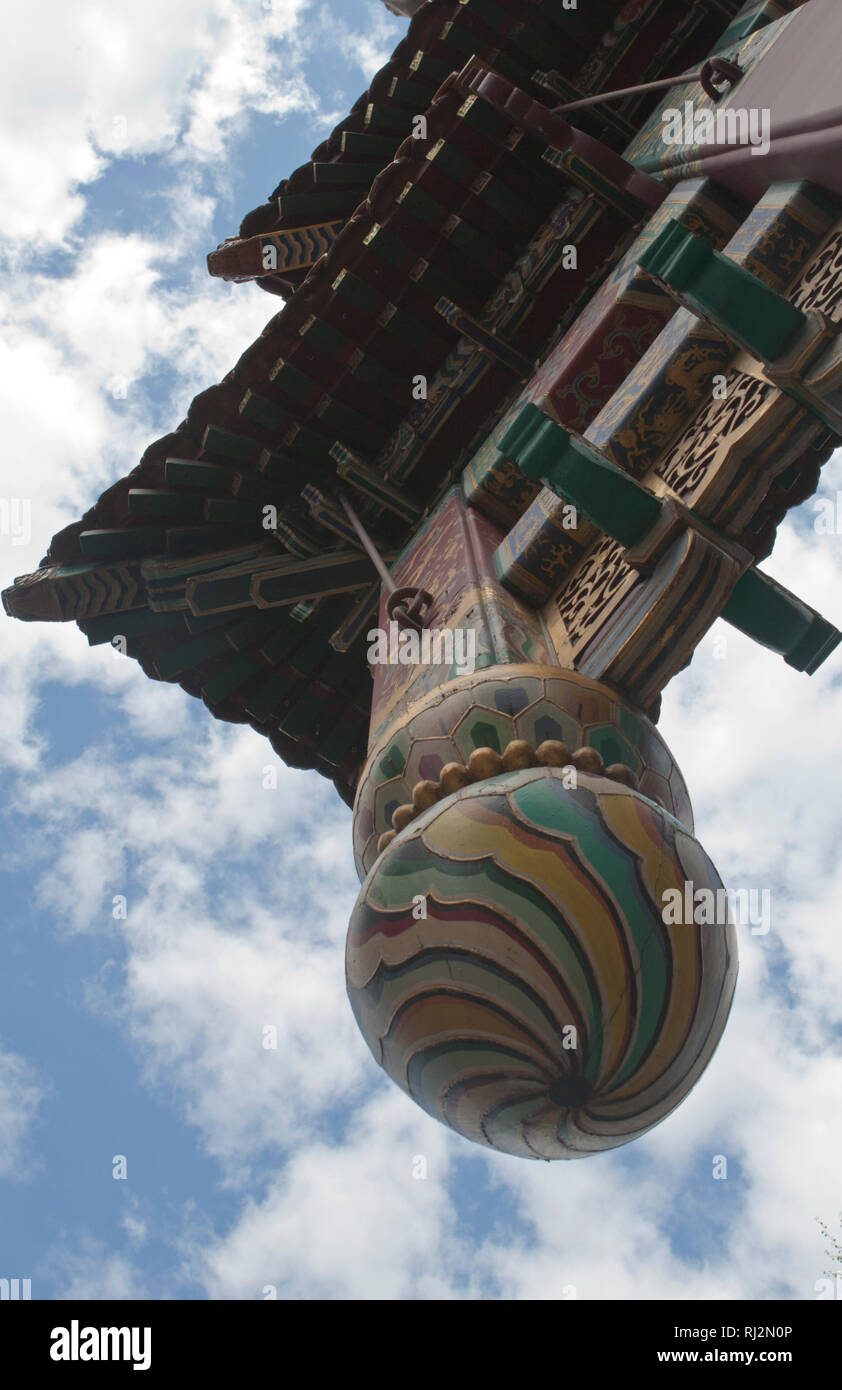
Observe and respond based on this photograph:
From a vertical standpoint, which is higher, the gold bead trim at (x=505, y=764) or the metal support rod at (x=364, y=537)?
the gold bead trim at (x=505, y=764)

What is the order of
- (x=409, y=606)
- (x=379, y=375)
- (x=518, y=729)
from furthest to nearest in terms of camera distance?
(x=379, y=375) < (x=409, y=606) < (x=518, y=729)

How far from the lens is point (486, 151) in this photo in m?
6.84

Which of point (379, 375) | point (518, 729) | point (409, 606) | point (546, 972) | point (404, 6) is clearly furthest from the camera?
point (404, 6)

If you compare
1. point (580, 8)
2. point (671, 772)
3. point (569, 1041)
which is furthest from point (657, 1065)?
point (580, 8)

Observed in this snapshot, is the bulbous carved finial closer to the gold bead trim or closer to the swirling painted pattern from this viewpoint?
the gold bead trim

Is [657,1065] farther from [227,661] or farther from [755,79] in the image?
[227,661]
